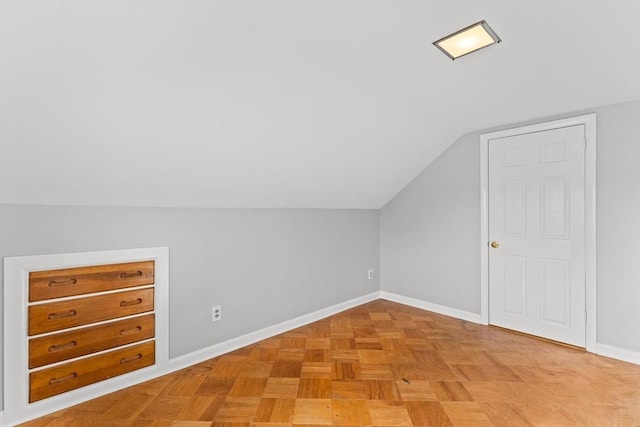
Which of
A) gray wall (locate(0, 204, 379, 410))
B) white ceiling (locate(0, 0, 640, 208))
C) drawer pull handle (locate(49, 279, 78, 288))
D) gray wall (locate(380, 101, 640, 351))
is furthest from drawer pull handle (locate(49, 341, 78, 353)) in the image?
gray wall (locate(380, 101, 640, 351))

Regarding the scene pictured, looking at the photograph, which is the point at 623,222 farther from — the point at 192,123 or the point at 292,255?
the point at 192,123

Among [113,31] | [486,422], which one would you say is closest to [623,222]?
[486,422]

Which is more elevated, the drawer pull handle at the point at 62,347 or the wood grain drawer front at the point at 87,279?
the wood grain drawer front at the point at 87,279

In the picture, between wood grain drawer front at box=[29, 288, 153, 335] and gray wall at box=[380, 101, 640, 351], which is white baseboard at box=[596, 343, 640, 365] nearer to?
gray wall at box=[380, 101, 640, 351]

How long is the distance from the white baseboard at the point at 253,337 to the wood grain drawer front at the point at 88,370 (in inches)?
8.8

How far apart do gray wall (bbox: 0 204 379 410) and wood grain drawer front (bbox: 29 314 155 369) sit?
213mm

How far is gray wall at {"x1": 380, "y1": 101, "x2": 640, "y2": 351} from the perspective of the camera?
2.34 meters

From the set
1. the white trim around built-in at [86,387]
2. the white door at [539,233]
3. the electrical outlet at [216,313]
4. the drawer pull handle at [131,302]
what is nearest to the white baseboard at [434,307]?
the white door at [539,233]

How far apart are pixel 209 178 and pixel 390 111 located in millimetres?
1481

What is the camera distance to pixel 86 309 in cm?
191

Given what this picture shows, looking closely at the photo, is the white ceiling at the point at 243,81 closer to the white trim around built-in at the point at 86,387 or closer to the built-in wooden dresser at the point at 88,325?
the white trim around built-in at the point at 86,387

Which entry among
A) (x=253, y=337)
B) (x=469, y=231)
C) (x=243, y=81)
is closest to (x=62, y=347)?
(x=253, y=337)

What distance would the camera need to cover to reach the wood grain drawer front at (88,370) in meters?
1.74

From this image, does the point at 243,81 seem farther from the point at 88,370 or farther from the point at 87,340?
the point at 88,370
